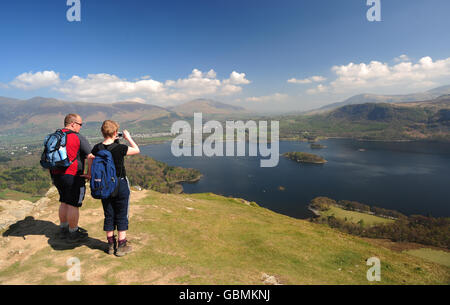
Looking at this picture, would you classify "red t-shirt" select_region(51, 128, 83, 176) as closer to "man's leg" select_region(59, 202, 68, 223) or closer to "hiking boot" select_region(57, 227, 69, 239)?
"man's leg" select_region(59, 202, 68, 223)

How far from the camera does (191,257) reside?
26.2 feet

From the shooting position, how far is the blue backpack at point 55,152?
655 centimetres

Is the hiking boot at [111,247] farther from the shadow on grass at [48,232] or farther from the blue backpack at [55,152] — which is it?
the blue backpack at [55,152]

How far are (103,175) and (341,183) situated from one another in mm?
158294

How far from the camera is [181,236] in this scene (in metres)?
9.99

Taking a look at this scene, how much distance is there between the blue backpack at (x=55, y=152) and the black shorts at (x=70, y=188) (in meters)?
0.55

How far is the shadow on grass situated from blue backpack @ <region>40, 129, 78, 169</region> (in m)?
3.35

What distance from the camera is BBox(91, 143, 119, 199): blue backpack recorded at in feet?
20.1

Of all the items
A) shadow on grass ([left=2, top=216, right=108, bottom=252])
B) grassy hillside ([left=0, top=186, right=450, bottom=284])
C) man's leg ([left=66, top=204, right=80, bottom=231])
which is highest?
man's leg ([left=66, top=204, right=80, bottom=231])

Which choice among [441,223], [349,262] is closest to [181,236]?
[349,262]

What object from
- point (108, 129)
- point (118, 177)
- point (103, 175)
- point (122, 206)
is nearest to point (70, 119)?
point (108, 129)

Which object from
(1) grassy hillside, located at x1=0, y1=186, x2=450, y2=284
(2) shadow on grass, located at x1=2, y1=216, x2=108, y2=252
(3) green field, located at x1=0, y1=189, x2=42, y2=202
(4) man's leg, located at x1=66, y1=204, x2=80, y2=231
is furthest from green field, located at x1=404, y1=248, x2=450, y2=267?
(3) green field, located at x1=0, y1=189, x2=42, y2=202

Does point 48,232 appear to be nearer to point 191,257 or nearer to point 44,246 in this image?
point 44,246

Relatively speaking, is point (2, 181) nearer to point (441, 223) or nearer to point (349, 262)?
point (349, 262)
